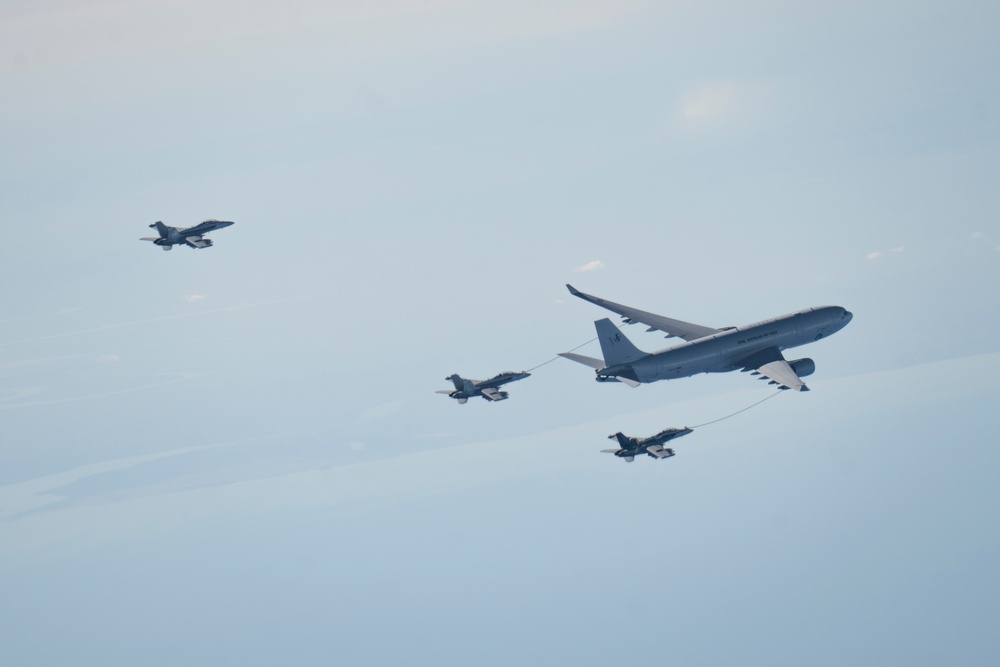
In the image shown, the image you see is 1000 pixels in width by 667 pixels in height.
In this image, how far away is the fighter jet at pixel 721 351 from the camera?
112 metres

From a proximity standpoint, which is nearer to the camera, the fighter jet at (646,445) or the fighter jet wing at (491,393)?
the fighter jet at (646,445)

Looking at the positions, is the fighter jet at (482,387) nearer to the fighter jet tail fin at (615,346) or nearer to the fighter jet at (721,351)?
the fighter jet at (721,351)

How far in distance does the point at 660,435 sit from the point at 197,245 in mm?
68633

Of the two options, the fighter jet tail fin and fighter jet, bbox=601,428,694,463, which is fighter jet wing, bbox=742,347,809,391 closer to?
fighter jet, bbox=601,428,694,463

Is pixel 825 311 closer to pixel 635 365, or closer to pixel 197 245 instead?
pixel 635 365

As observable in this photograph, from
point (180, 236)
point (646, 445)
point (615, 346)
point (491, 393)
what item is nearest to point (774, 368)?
point (646, 445)

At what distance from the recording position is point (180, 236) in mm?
112250

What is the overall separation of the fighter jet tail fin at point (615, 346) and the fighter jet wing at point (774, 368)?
16.4 m

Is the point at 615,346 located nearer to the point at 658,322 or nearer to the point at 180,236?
the point at 658,322

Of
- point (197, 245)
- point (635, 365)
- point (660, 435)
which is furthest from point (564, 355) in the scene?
point (197, 245)

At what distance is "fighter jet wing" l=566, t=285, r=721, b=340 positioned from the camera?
12400cm

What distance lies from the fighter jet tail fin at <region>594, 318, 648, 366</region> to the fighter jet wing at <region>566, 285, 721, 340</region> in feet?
45.6

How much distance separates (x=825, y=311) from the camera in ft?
409

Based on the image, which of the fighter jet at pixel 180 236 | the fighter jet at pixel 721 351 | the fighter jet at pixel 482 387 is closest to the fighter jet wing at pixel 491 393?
the fighter jet at pixel 482 387
